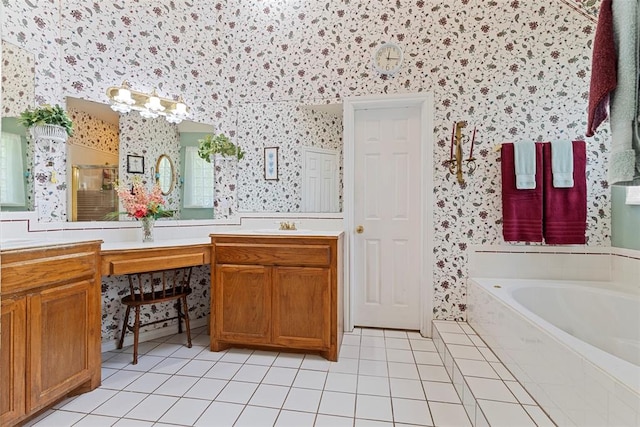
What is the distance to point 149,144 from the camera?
2568 millimetres

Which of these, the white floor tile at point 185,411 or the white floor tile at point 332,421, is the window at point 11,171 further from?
the white floor tile at point 332,421

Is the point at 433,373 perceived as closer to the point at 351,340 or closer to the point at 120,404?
the point at 351,340

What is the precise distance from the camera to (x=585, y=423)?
1180 mm

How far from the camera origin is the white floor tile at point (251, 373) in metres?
1.98

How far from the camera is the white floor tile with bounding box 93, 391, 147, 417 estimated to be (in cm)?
166

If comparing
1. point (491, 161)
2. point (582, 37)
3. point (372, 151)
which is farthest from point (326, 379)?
point (582, 37)

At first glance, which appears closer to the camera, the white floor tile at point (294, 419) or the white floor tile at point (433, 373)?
the white floor tile at point (294, 419)

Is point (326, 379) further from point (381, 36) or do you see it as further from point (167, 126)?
point (381, 36)

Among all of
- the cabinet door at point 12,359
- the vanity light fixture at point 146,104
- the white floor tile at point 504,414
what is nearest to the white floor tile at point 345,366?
the white floor tile at point 504,414

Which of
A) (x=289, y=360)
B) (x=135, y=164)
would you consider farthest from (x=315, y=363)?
(x=135, y=164)

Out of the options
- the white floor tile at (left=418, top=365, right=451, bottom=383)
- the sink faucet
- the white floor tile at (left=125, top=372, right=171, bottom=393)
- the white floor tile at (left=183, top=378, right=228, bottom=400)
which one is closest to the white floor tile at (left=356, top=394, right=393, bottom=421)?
the white floor tile at (left=418, top=365, right=451, bottom=383)

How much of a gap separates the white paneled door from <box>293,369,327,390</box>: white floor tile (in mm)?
857

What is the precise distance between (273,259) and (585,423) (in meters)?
1.82

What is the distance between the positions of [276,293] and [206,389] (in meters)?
0.73
